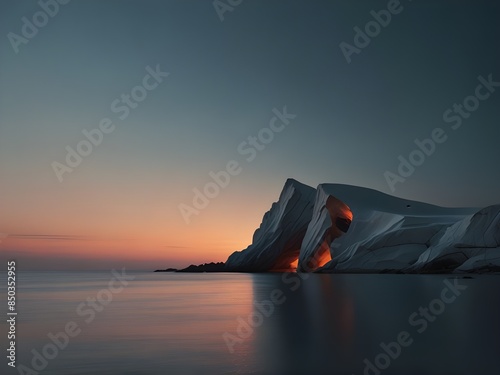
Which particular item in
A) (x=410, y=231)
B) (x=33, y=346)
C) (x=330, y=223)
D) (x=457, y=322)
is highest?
(x=330, y=223)

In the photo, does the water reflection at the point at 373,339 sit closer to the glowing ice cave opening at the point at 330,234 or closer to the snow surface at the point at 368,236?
the snow surface at the point at 368,236

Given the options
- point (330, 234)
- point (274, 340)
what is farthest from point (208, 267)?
point (274, 340)

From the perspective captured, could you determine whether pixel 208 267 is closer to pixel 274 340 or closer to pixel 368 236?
pixel 368 236

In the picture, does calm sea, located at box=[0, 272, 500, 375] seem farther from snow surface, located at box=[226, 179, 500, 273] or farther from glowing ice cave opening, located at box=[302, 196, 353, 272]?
glowing ice cave opening, located at box=[302, 196, 353, 272]

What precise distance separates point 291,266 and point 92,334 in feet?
142

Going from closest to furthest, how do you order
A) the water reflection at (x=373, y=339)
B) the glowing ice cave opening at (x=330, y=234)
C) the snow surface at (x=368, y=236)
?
the water reflection at (x=373, y=339) < the snow surface at (x=368, y=236) < the glowing ice cave opening at (x=330, y=234)

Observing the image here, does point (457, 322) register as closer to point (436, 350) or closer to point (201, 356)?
point (436, 350)

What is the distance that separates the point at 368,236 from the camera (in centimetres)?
3541

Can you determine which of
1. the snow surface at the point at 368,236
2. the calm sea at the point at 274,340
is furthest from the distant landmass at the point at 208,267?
the calm sea at the point at 274,340

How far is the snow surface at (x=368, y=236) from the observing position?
2830 cm

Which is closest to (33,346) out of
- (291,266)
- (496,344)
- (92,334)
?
(92,334)

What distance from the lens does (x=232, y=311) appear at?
10.4 metres

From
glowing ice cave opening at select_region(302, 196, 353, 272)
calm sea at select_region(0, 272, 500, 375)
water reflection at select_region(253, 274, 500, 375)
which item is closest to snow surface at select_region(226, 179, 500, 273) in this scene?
glowing ice cave opening at select_region(302, 196, 353, 272)

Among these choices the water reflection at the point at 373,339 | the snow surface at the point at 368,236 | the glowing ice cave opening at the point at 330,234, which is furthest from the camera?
the glowing ice cave opening at the point at 330,234
